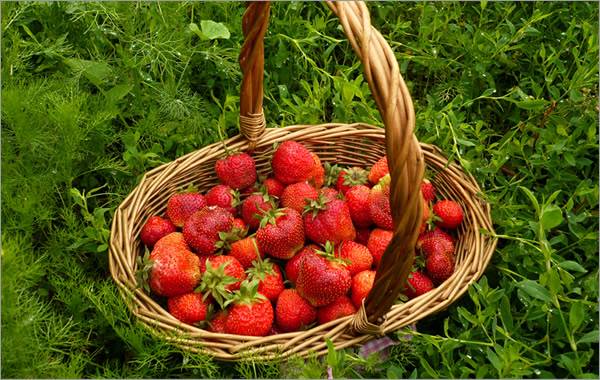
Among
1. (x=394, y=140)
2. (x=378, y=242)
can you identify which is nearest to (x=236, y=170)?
(x=378, y=242)

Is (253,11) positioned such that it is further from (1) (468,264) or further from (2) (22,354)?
(2) (22,354)

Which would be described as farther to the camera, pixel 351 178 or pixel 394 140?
pixel 351 178

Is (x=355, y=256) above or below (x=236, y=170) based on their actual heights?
below

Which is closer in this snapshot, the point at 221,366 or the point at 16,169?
the point at 221,366

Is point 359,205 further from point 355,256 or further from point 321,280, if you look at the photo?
point 321,280

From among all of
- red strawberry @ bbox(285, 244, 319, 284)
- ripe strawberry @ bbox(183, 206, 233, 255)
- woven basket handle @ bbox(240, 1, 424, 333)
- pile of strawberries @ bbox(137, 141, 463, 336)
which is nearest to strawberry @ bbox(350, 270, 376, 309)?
pile of strawberries @ bbox(137, 141, 463, 336)

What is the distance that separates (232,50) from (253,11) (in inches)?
20.4

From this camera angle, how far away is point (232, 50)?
1.93 metres

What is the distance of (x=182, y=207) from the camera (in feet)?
5.29

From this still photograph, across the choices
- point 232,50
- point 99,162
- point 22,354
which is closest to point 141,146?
point 99,162

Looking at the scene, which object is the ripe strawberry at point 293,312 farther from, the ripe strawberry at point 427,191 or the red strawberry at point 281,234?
the ripe strawberry at point 427,191

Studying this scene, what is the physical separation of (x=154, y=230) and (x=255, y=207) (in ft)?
0.78

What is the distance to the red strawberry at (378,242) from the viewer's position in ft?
5.02

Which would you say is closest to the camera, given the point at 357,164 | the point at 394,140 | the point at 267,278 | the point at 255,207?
the point at 394,140
